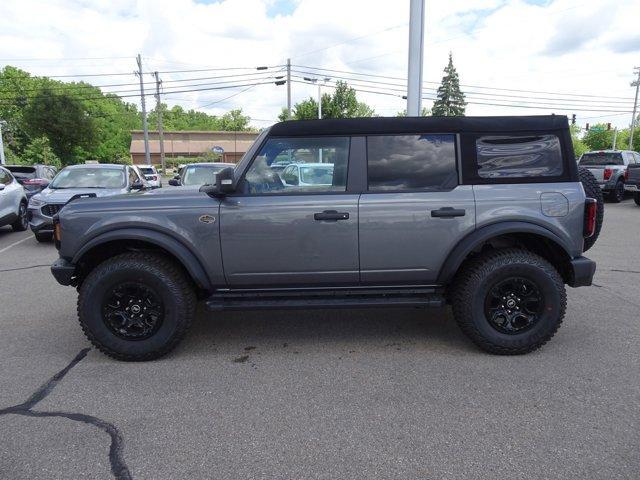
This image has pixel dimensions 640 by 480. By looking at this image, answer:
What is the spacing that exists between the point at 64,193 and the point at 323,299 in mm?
7279

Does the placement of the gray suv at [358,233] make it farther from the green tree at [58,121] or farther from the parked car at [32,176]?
the green tree at [58,121]

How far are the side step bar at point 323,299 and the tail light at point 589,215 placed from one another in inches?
51.6

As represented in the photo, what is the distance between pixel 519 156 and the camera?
12.5ft

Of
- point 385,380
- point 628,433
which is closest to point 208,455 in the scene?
point 385,380

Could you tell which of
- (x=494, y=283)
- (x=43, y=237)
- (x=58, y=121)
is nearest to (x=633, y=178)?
(x=494, y=283)

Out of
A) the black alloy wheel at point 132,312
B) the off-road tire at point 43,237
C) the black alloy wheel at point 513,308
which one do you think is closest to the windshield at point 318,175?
the black alloy wheel at point 132,312

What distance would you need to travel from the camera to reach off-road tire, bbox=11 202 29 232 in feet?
35.0

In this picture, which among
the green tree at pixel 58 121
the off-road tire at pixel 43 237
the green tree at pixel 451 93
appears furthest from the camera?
the green tree at pixel 451 93

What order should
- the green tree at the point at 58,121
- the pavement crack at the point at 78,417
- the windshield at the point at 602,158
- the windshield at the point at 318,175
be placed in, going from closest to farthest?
the pavement crack at the point at 78,417 → the windshield at the point at 318,175 → the windshield at the point at 602,158 → the green tree at the point at 58,121

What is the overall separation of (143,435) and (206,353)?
3.94 feet

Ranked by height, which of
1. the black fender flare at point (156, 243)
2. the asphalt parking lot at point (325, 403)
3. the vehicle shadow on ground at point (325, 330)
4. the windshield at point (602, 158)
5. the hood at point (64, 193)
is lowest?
the asphalt parking lot at point (325, 403)

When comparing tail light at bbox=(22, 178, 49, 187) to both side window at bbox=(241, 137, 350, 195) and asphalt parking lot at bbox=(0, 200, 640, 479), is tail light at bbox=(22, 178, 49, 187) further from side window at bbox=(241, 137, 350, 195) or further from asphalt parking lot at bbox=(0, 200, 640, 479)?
side window at bbox=(241, 137, 350, 195)

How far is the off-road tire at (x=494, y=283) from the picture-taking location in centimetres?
371

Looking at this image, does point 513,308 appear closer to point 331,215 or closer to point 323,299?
point 323,299
